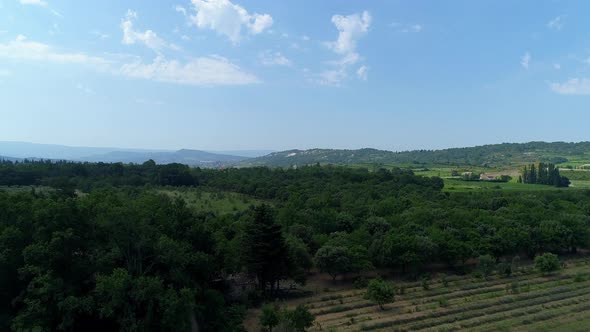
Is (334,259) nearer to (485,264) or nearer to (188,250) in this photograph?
(188,250)

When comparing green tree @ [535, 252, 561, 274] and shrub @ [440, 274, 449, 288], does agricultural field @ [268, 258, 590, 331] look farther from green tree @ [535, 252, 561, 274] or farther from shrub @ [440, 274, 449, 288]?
green tree @ [535, 252, 561, 274]

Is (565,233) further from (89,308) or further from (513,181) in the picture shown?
(513,181)

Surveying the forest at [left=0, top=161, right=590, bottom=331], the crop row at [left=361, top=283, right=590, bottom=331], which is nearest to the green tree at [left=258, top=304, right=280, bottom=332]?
the forest at [left=0, top=161, right=590, bottom=331]

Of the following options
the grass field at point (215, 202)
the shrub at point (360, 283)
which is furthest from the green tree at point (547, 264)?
the grass field at point (215, 202)

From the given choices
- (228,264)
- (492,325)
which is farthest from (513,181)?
(228,264)

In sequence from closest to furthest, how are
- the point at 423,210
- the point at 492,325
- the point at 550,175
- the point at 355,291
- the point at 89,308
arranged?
the point at 89,308 → the point at 492,325 → the point at 355,291 → the point at 423,210 → the point at 550,175

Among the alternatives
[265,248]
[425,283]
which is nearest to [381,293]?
[425,283]

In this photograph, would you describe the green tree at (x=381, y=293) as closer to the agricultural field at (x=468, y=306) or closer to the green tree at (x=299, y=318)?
the agricultural field at (x=468, y=306)

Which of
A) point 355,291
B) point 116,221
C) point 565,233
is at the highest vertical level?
point 116,221
